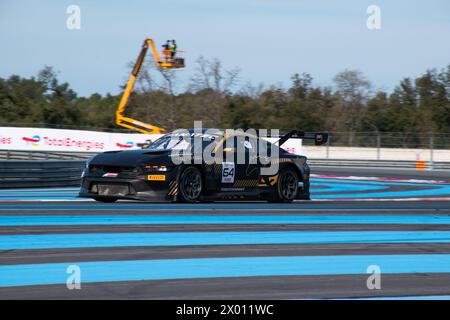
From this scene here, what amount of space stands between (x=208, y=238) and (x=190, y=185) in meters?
3.71

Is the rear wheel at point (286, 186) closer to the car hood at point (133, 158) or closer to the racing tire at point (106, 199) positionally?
the car hood at point (133, 158)

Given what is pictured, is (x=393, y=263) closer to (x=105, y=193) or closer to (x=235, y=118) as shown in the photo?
(x=105, y=193)

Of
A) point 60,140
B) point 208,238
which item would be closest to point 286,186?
point 208,238

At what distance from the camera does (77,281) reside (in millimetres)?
6191

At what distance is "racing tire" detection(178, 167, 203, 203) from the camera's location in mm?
12414

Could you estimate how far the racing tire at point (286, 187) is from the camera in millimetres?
13953

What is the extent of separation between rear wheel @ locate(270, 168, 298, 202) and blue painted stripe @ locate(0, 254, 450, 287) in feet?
19.6

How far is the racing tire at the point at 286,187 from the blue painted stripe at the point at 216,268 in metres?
5.96

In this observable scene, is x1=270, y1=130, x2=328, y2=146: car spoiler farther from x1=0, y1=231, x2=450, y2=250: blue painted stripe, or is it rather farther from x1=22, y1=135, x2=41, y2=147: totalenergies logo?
x1=22, y1=135, x2=41, y2=147: totalenergies logo

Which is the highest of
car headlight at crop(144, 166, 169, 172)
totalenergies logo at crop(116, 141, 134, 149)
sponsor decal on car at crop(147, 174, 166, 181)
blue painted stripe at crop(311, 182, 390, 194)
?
totalenergies logo at crop(116, 141, 134, 149)

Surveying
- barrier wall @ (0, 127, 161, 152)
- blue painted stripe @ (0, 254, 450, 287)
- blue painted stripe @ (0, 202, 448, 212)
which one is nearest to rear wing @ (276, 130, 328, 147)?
blue painted stripe @ (0, 202, 448, 212)

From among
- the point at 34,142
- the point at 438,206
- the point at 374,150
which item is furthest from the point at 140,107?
the point at 438,206

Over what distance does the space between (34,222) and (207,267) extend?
143 inches

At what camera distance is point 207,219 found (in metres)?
10.8
